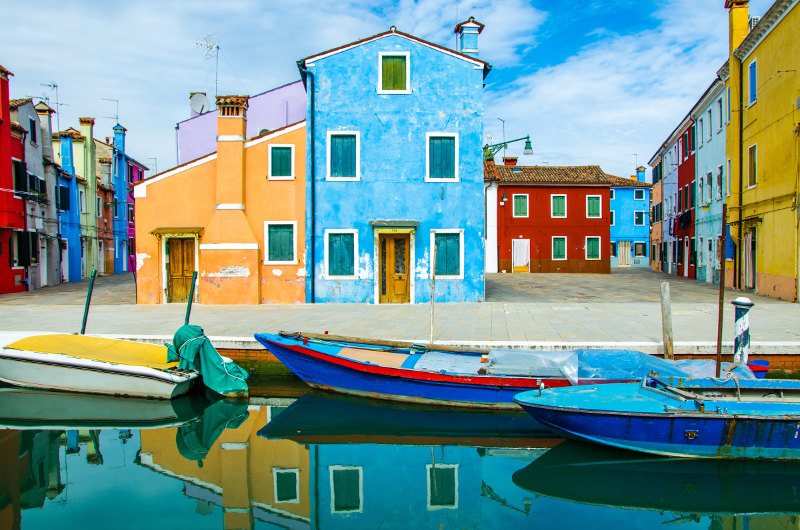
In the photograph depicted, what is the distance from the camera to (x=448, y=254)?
16938 millimetres

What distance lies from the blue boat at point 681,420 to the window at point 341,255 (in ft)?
35.1

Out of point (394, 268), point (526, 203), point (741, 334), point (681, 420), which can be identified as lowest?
point (681, 420)

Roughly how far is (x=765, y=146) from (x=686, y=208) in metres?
13.2

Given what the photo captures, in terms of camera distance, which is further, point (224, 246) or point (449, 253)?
point (449, 253)

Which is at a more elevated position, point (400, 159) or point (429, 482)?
point (400, 159)

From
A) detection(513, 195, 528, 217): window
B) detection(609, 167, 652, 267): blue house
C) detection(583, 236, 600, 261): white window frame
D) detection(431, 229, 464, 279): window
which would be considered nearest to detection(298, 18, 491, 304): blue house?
detection(431, 229, 464, 279): window

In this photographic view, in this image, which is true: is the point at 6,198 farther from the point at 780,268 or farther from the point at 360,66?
the point at 780,268

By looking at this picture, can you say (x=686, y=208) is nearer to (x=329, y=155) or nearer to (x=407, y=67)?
(x=407, y=67)

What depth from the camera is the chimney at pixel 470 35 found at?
62.4ft

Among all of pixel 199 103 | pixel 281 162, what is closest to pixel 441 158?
pixel 281 162

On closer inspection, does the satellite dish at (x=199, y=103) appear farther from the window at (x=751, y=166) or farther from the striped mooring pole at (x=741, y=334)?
the striped mooring pole at (x=741, y=334)

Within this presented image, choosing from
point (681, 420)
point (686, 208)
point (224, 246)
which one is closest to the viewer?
point (681, 420)

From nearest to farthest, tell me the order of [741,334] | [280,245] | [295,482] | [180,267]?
[295,482] → [741,334] → [280,245] → [180,267]

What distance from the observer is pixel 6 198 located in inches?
846
